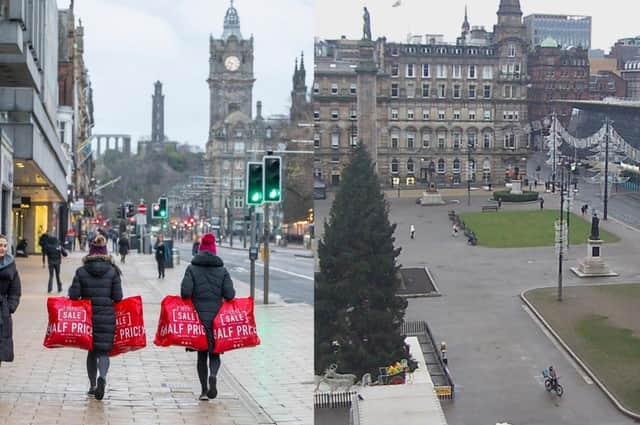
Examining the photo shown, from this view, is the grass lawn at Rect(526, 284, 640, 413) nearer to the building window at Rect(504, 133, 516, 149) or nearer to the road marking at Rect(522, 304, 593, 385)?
the road marking at Rect(522, 304, 593, 385)

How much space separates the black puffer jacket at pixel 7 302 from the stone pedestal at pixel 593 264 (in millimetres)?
4254

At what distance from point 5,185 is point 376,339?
26.4m

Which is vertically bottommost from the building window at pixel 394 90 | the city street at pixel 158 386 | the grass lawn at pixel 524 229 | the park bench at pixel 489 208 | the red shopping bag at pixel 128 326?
the city street at pixel 158 386

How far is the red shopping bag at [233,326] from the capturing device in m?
8.77

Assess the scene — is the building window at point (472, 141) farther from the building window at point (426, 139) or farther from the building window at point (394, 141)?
the building window at point (394, 141)

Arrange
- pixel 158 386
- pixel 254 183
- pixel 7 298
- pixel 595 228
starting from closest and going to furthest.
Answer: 1. pixel 595 228
2. pixel 7 298
3. pixel 158 386
4. pixel 254 183

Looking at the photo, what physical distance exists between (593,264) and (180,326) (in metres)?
3.09

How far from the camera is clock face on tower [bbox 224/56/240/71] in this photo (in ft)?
617

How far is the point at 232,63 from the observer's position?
18950 cm

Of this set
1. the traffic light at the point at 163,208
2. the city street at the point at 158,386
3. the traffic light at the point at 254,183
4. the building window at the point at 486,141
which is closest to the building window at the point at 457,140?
the building window at the point at 486,141

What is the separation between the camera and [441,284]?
23.0 feet

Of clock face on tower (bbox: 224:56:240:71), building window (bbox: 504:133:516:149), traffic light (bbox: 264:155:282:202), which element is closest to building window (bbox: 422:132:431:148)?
building window (bbox: 504:133:516:149)

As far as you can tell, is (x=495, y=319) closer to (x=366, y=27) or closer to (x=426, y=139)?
(x=426, y=139)

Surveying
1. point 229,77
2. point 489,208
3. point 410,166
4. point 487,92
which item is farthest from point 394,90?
point 229,77
